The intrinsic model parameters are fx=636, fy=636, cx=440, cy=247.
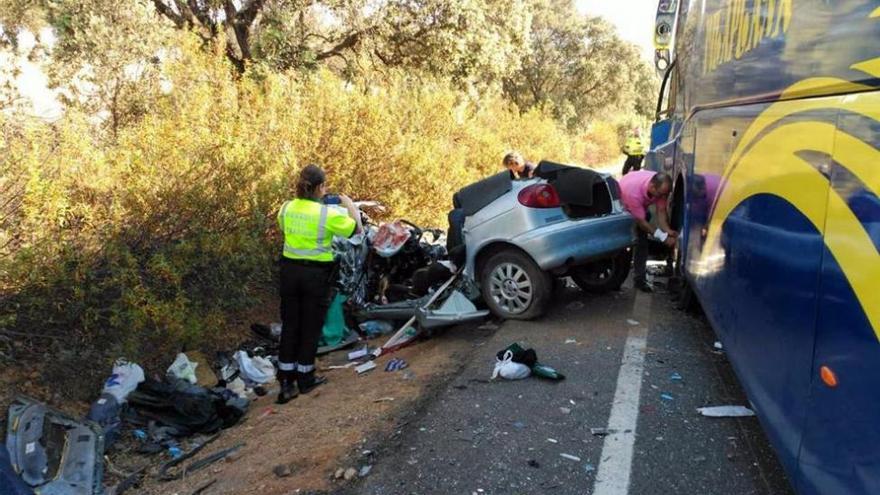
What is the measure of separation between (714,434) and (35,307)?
4.52m

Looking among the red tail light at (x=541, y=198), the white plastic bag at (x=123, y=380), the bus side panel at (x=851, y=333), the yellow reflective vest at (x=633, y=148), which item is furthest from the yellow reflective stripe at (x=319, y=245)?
the yellow reflective vest at (x=633, y=148)

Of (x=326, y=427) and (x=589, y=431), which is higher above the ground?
(x=589, y=431)

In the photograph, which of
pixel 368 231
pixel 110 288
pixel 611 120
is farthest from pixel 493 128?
pixel 611 120

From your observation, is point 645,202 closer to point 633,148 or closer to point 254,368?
point 254,368

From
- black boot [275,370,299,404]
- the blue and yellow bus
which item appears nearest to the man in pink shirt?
the blue and yellow bus

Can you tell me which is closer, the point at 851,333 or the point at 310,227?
the point at 851,333

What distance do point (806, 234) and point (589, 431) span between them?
1808mm

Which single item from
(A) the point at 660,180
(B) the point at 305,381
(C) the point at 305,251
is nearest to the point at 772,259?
(C) the point at 305,251

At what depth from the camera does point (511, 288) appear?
19.1 feet

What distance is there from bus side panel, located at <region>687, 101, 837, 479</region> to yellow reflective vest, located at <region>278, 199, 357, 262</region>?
2.82 meters

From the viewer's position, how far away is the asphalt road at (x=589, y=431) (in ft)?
10.5

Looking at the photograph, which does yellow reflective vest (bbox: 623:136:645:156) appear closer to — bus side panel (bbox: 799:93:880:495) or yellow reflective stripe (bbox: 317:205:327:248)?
yellow reflective stripe (bbox: 317:205:327:248)

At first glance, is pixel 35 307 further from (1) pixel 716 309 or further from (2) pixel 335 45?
(2) pixel 335 45

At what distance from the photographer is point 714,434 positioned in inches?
144
